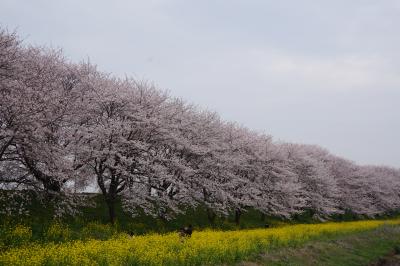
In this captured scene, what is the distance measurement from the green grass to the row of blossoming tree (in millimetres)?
9585

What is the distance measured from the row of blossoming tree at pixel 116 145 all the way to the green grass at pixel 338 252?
9.59m

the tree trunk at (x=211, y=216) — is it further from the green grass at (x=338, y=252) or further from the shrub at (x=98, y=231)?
the shrub at (x=98, y=231)

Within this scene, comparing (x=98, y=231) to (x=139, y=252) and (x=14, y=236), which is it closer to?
(x=14, y=236)

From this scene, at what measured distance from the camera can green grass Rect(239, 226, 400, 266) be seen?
22897 mm

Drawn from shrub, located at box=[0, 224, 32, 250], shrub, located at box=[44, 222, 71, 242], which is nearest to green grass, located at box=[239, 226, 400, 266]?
shrub, located at box=[44, 222, 71, 242]

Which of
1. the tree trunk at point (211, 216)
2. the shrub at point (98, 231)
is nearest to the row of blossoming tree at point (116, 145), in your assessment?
the tree trunk at point (211, 216)

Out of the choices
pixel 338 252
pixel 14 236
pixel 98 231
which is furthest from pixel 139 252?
pixel 338 252

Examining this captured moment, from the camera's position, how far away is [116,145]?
28266mm

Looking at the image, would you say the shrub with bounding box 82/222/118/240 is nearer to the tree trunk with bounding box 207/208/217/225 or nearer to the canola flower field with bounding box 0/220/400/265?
the canola flower field with bounding box 0/220/400/265

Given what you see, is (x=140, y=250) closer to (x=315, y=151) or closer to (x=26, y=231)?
(x=26, y=231)

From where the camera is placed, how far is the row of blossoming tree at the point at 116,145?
20234 mm

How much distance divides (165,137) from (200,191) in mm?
7116

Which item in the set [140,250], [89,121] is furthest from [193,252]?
[89,121]

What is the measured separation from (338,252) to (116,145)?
1677 cm
